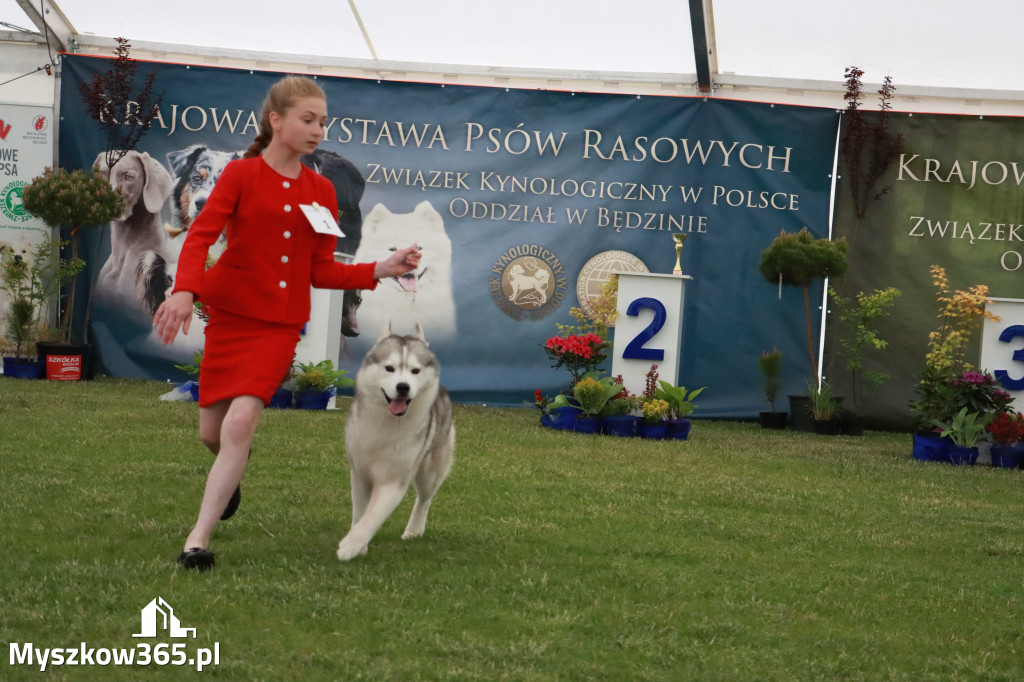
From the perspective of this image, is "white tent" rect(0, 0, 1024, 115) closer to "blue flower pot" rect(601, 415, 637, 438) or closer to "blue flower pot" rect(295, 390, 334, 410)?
"blue flower pot" rect(601, 415, 637, 438)

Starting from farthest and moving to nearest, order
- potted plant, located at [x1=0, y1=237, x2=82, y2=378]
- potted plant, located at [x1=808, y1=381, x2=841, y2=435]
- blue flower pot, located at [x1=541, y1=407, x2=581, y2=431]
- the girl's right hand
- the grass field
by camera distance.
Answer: potted plant, located at [x1=0, y1=237, x2=82, y2=378] → potted plant, located at [x1=808, y1=381, x2=841, y2=435] → blue flower pot, located at [x1=541, y1=407, x2=581, y2=431] → the girl's right hand → the grass field

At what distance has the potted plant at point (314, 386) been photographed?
9.46 m

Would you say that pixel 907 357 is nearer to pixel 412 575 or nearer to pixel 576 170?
pixel 576 170

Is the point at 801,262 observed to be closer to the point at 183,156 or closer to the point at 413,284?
the point at 413,284

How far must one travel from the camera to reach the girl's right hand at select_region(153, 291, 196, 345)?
134 inches

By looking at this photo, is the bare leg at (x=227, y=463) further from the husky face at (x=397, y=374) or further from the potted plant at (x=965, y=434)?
the potted plant at (x=965, y=434)

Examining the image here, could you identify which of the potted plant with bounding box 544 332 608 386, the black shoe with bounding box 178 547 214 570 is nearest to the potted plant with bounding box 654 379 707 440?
the potted plant with bounding box 544 332 608 386

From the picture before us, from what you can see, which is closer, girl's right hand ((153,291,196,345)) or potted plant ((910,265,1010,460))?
girl's right hand ((153,291,196,345))

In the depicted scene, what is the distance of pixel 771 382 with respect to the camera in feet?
36.6

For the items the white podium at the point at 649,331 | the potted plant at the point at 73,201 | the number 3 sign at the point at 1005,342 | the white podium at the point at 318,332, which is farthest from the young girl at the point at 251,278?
the potted plant at the point at 73,201

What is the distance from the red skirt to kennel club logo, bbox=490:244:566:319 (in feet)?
25.6

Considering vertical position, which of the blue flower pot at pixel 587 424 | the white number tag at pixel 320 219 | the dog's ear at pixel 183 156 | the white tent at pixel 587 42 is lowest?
the blue flower pot at pixel 587 424

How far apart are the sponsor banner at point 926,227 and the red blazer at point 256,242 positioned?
28.0 feet

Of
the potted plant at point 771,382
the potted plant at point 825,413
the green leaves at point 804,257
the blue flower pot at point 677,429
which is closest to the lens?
the blue flower pot at point 677,429
